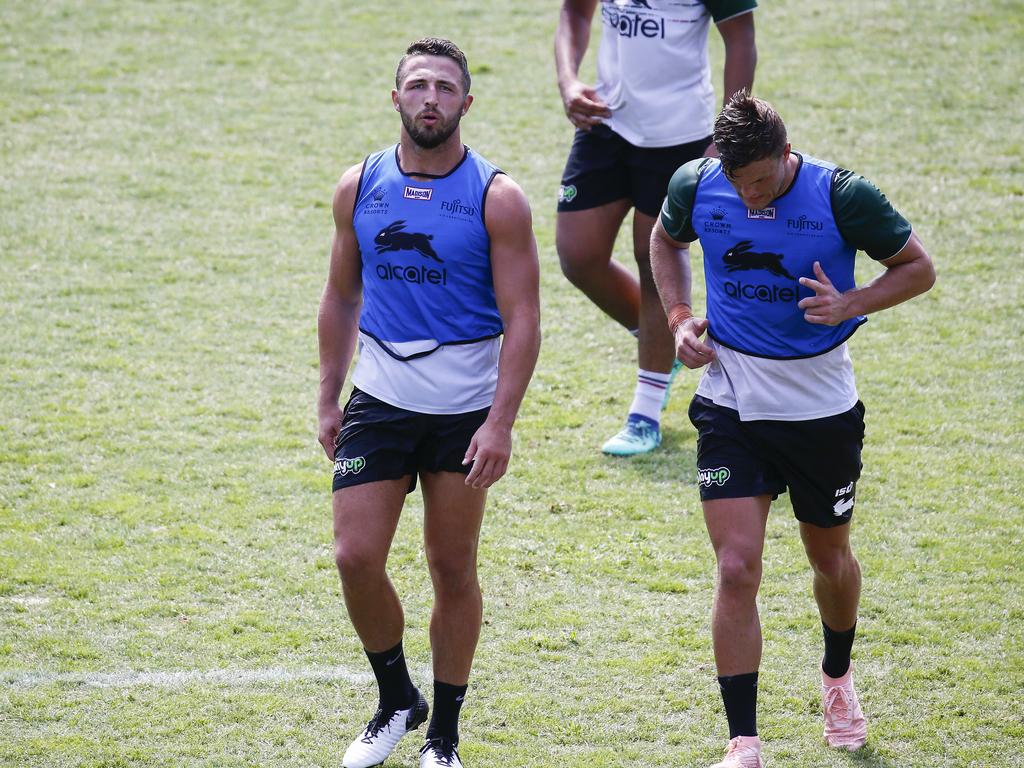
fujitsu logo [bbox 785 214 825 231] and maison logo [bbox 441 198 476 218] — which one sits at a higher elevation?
maison logo [bbox 441 198 476 218]

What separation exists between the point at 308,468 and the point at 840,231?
11.3 ft

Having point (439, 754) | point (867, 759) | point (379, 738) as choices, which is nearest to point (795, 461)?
point (867, 759)

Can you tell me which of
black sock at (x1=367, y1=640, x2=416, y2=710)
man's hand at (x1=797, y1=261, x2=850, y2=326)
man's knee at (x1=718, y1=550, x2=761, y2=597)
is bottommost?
black sock at (x1=367, y1=640, x2=416, y2=710)

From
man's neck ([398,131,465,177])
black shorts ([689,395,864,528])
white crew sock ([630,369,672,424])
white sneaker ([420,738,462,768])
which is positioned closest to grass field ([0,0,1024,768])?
white sneaker ([420,738,462,768])

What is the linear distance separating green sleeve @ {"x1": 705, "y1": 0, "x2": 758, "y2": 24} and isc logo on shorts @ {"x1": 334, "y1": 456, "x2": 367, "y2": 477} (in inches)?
132

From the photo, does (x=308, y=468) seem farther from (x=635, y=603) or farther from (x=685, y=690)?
(x=685, y=690)

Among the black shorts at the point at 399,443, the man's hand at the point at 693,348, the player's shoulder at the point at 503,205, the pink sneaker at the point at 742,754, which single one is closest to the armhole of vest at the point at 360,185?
the player's shoulder at the point at 503,205

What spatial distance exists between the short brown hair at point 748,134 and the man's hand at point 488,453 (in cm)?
116

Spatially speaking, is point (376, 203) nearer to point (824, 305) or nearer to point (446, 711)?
point (824, 305)

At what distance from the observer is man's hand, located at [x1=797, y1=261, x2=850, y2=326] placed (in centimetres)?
445

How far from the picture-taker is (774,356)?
4703 millimetres

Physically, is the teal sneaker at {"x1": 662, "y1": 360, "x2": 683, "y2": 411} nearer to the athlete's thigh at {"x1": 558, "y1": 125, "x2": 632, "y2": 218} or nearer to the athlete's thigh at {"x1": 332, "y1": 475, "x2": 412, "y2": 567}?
the athlete's thigh at {"x1": 558, "y1": 125, "x2": 632, "y2": 218}

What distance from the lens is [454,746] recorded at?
4.75 metres

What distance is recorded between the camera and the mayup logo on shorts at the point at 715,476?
4.62m
